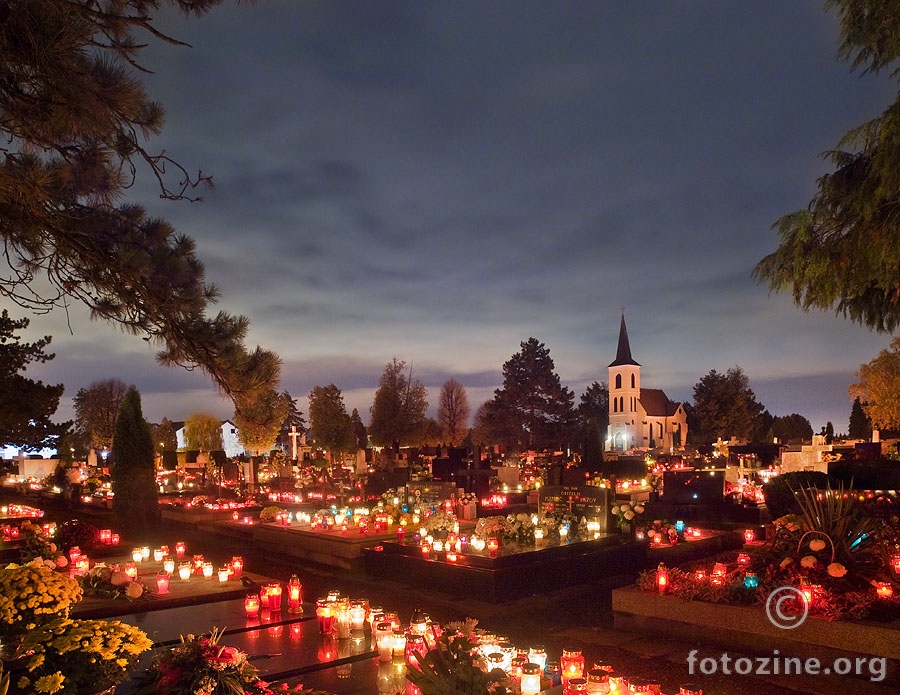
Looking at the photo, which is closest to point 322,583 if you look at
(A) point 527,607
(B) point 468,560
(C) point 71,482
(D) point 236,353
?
(B) point 468,560

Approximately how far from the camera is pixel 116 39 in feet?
15.1

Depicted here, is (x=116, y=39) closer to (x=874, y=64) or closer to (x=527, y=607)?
(x=874, y=64)

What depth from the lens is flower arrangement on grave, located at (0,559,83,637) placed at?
542cm

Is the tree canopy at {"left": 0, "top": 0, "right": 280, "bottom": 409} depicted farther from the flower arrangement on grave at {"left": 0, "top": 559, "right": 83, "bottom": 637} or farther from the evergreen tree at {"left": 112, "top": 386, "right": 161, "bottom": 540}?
the evergreen tree at {"left": 112, "top": 386, "right": 161, "bottom": 540}

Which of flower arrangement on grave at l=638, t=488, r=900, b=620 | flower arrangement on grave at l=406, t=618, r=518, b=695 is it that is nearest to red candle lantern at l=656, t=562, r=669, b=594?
flower arrangement on grave at l=638, t=488, r=900, b=620

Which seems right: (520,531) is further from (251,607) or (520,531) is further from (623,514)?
(251,607)

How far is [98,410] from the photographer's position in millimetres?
67688

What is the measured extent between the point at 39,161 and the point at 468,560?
8.99 metres

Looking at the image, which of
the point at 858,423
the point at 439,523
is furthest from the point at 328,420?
the point at 858,423

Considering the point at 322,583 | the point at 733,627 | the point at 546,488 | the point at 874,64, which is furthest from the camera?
the point at 546,488

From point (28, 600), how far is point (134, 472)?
16.9 m

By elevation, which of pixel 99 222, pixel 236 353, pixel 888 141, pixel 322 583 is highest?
pixel 888 141

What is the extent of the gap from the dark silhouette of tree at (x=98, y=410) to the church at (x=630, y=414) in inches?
2321

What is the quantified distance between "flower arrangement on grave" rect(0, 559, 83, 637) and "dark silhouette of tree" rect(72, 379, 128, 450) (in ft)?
202
